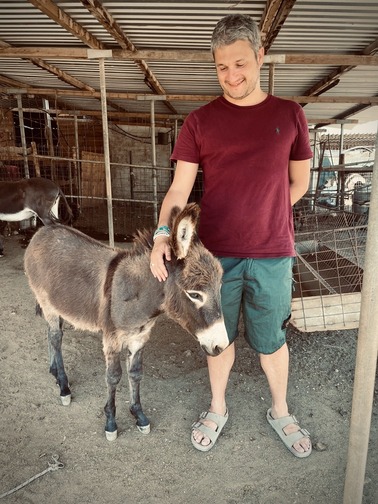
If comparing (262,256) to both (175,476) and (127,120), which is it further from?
(127,120)

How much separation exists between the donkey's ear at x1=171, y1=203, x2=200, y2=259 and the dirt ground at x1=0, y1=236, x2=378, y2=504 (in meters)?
1.43

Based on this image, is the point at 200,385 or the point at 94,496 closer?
the point at 94,496

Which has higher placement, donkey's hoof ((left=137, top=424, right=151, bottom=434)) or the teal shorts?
the teal shorts

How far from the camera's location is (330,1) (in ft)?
11.9

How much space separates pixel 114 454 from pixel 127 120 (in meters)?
12.3

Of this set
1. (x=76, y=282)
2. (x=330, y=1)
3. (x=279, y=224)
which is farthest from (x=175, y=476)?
(x=330, y=1)

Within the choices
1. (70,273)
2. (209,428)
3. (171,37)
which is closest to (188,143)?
(70,273)

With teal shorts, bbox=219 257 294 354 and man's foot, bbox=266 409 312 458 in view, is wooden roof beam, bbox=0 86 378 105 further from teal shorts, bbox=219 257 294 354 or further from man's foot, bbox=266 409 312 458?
man's foot, bbox=266 409 312 458

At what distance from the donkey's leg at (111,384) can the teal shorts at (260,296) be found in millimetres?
821

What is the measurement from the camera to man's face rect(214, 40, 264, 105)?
197 centimetres

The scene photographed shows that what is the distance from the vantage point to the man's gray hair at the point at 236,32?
193cm

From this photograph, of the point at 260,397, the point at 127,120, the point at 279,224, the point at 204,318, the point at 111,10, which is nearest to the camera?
the point at 204,318

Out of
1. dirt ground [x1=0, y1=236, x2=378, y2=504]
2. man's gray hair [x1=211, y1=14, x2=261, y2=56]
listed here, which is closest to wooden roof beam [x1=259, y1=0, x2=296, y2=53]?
man's gray hair [x1=211, y1=14, x2=261, y2=56]

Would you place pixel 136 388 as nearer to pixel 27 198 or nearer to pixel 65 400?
pixel 65 400
